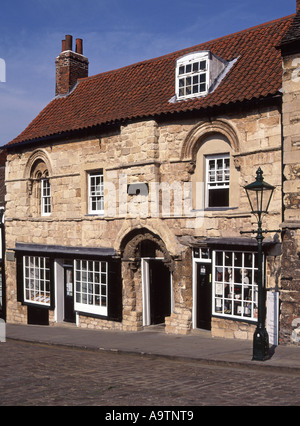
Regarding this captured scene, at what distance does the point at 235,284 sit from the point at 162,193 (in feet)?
11.4

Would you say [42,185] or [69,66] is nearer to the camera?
[42,185]

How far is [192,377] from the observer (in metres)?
9.40

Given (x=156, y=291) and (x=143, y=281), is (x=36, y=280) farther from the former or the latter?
(x=156, y=291)

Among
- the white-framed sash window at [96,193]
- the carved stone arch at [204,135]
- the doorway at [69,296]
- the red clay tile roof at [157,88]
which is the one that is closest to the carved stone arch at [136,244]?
the white-framed sash window at [96,193]

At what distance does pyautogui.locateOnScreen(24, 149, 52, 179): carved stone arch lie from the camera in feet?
60.2

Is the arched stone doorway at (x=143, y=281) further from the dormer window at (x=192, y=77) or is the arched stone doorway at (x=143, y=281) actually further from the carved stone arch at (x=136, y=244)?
the dormer window at (x=192, y=77)

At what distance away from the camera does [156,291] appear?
16.1 metres

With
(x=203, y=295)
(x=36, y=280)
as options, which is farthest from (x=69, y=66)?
(x=203, y=295)

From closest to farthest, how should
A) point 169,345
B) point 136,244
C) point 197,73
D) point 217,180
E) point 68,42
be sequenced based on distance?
point 169,345, point 217,180, point 197,73, point 136,244, point 68,42

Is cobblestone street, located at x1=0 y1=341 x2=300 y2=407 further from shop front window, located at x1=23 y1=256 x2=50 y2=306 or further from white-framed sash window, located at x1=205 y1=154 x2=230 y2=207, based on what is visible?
shop front window, located at x1=23 y1=256 x2=50 y2=306

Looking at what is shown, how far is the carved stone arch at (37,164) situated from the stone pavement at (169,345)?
5.61 metres

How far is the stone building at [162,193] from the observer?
12.7 metres

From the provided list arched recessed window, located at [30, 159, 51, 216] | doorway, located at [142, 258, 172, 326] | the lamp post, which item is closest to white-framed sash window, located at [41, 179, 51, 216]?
arched recessed window, located at [30, 159, 51, 216]

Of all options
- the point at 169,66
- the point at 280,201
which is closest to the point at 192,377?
the point at 280,201
